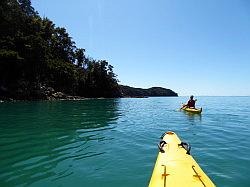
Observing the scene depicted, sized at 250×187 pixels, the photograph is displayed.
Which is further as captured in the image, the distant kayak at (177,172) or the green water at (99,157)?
the green water at (99,157)

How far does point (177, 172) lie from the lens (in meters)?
7.28

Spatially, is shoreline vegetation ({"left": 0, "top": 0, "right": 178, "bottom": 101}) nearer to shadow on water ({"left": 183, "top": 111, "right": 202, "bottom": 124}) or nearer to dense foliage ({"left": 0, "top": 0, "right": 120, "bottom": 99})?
dense foliage ({"left": 0, "top": 0, "right": 120, "bottom": 99})

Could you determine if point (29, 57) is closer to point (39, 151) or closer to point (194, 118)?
point (194, 118)

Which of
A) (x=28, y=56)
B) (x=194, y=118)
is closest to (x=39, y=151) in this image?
(x=194, y=118)

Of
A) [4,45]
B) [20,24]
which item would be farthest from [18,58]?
[20,24]

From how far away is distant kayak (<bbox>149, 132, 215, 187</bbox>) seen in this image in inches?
257

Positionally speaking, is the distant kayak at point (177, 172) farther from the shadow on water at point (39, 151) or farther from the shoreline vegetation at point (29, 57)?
the shoreline vegetation at point (29, 57)

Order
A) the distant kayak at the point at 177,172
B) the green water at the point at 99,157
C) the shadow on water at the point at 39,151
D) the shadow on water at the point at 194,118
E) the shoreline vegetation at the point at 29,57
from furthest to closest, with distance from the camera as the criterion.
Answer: the shoreline vegetation at the point at 29,57, the shadow on water at the point at 194,118, the shadow on water at the point at 39,151, the green water at the point at 99,157, the distant kayak at the point at 177,172

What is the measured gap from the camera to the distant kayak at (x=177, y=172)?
6516mm

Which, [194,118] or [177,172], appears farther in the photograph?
[194,118]

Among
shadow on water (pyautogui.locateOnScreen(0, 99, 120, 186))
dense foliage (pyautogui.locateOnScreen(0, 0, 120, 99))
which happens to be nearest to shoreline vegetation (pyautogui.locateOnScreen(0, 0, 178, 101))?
dense foliage (pyautogui.locateOnScreen(0, 0, 120, 99))

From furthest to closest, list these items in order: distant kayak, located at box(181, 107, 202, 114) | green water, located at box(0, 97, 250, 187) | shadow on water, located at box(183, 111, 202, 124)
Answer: distant kayak, located at box(181, 107, 202, 114)
shadow on water, located at box(183, 111, 202, 124)
green water, located at box(0, 97, 250, 187)

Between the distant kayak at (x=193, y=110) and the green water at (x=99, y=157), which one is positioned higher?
the distant kayak at (x=193, y=110)

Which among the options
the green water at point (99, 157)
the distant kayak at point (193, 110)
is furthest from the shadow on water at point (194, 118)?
the green water at point (99, 157)
